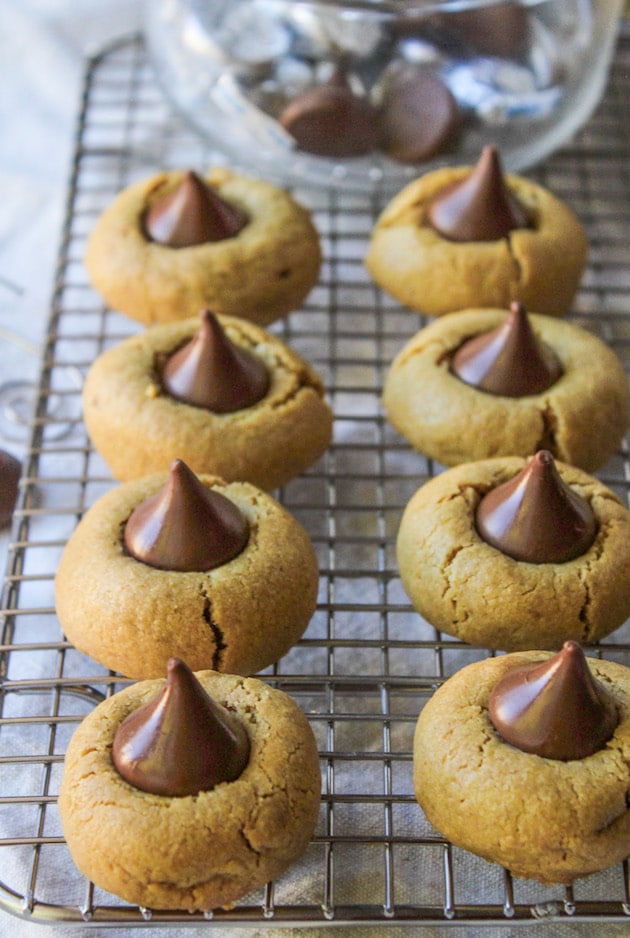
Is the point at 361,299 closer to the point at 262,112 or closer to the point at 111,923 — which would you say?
the point at 262,112

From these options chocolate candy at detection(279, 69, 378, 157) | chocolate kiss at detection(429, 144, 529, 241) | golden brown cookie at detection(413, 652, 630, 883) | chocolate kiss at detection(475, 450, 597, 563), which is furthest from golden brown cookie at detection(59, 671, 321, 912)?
chocolate candy at detection(279, 69, 378, 157)

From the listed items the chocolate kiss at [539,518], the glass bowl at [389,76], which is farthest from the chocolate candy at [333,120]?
the chocolate kiss at [539,518]

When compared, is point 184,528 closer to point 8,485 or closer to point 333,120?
point 8,485

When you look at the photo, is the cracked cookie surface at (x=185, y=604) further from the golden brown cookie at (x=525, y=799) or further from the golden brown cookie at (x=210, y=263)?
the golden brown cookie at (x=210, y=263)

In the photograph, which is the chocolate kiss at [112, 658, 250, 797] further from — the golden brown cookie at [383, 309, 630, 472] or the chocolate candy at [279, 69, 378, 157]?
the chocolate candy at [279, 69, 378, 157]

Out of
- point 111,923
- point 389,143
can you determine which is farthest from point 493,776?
point 389,143
